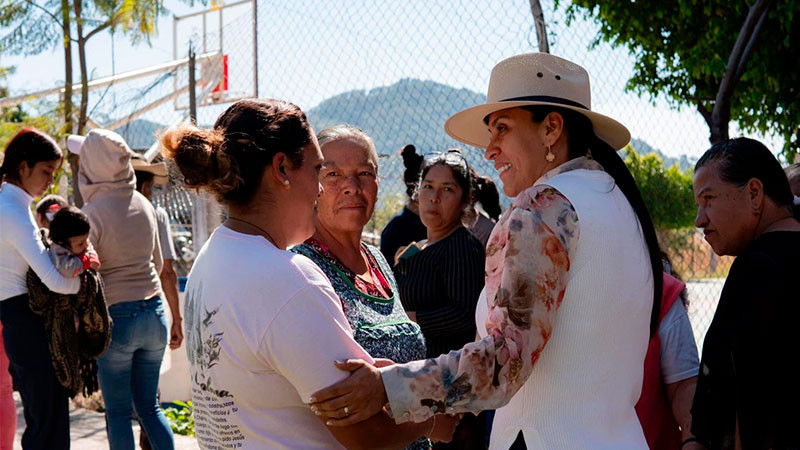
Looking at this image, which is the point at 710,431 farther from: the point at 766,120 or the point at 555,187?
the point at 766,120

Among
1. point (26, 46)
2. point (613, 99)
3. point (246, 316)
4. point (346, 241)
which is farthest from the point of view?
point (26, 46)

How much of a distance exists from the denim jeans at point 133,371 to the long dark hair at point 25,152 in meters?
0.89

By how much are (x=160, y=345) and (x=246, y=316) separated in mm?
2943

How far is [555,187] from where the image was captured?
5.89ft

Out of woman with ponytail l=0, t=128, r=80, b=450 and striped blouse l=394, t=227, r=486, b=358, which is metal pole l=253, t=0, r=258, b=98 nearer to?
woman with ponytail l=0, t=128, r=80, b=450

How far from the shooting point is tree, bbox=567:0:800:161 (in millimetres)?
5645

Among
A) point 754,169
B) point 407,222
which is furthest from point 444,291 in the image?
point 407,222

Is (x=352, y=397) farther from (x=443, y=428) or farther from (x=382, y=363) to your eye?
(x=443, y=428)

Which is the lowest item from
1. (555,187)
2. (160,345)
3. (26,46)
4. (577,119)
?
(160,345)

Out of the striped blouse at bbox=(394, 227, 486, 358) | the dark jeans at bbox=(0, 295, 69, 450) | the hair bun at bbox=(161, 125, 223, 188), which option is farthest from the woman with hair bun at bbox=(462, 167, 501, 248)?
the hair bun at bbox=(161, 125, 223, 188)

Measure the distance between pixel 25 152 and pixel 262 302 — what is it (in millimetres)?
3072

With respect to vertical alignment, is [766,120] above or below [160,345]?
above

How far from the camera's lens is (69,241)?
13.2ft

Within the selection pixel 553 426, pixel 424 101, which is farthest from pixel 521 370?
pixel 424 101
